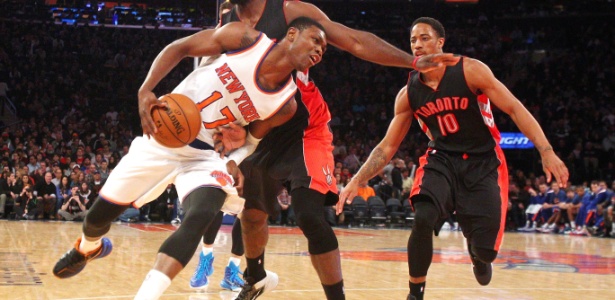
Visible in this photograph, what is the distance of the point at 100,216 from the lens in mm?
4355

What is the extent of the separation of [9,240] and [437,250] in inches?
225

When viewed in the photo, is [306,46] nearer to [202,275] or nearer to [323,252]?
[323,252]

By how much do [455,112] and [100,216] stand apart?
2.39 meters

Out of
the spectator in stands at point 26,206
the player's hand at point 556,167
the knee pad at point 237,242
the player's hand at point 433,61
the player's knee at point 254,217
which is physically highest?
the player's hand at point 433,61

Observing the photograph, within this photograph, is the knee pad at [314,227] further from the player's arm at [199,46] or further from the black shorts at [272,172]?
the player's arm at [199,46]

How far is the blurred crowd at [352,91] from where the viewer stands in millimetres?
16906

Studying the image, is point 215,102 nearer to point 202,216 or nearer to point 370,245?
point 202,216

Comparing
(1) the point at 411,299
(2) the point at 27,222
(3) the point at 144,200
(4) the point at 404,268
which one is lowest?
(2) the point at 27,222

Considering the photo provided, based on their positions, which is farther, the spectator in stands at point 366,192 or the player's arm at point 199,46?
the spectator in stands at point 366,192

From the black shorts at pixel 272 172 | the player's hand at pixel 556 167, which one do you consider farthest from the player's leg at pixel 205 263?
the player's hand at pixel 556 167

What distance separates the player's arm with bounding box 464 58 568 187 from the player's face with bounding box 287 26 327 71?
1.29m

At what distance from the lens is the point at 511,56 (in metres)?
26.0

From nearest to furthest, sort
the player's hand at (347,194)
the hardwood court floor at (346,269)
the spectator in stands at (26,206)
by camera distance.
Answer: the player's hand at (347,194) → the hardwood court floor at (346,269) → the spectator in stands at (26,206)

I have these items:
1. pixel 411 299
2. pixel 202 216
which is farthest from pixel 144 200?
pixel 411 299
